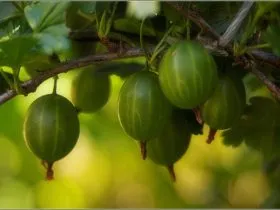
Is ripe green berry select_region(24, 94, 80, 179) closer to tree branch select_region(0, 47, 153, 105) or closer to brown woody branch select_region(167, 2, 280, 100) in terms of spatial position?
tree branch select_region(0, 47, 153, 105)

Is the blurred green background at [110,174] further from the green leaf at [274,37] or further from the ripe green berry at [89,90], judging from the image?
the green leaf at [274,37]

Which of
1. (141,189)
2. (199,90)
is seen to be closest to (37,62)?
(199,90)

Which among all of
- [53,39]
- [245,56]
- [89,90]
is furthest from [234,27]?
[89,90]

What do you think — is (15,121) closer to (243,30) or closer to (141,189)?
(141,189)

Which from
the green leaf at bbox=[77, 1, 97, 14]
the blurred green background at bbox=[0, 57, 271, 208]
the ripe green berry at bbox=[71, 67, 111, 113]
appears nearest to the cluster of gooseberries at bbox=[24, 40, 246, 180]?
the green leaf at bbox=[77, 1, 97, 14]

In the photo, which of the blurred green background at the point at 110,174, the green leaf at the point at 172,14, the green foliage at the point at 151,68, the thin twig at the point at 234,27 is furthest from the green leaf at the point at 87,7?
the blurred green background at the point at 110,174

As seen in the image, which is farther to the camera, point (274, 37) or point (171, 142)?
point (171, 142)

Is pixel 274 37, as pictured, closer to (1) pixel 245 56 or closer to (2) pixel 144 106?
(1) pixel 245 56
